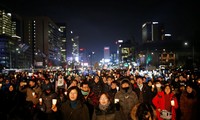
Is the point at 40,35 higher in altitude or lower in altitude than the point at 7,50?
higher

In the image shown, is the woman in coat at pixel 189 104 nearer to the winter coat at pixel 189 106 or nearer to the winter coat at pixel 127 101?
the winter coat at pixel 189 106

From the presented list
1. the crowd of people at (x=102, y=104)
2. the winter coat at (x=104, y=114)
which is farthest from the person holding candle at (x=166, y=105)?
the winter coat at (x=104, y=114)

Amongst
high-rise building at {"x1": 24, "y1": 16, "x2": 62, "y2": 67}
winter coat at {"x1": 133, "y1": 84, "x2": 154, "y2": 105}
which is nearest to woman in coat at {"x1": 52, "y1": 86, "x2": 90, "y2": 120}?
winter coat at {"x1": 133, "y1": 84, "x2": 154, "y2": 105}

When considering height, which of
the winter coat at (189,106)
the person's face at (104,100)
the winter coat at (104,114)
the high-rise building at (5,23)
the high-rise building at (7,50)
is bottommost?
the winter coat at (189,106)

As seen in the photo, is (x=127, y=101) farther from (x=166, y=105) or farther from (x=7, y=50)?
(x=7, y=50)

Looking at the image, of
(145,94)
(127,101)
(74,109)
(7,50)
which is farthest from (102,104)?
(7,50)

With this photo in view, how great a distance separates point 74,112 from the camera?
5777mm

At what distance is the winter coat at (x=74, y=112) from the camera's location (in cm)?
577

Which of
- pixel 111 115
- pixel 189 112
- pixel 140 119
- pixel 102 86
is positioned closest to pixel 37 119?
pixel 111 115

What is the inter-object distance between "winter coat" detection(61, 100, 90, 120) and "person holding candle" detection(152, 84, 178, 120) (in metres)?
3.04

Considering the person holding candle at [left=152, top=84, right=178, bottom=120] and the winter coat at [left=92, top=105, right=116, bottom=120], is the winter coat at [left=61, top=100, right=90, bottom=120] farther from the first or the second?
the person holding candle at [left=152, top=84, right=178, bottom=120]

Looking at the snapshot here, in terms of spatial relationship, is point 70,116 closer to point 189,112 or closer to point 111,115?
point 111,115

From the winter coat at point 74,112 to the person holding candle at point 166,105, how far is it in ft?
9.97

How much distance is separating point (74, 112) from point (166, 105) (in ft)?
11.6
